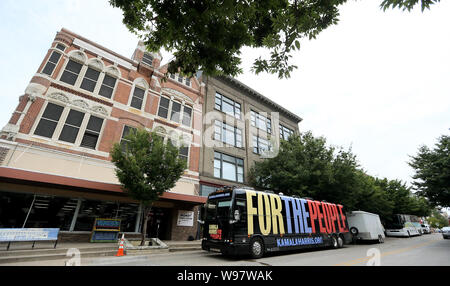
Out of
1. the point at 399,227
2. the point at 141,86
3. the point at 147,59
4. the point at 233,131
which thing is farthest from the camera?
the point at 399,227

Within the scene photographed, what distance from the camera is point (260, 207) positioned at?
10.3m

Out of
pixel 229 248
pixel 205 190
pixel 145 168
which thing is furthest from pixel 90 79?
pixel 229 248

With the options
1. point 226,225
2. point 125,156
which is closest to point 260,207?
point 226,225

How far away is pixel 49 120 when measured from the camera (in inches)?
494

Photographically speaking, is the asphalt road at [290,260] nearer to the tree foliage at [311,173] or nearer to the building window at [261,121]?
the tree foliage at [311,173]

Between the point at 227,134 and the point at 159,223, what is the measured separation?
1068cm

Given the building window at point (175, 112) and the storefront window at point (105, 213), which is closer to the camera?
the storefront window at point (105, 213)

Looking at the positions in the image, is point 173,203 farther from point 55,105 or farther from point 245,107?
point 245,107

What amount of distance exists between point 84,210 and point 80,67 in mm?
9811

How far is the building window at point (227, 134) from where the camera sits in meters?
20.8

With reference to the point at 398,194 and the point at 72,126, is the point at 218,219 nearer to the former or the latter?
the point at 72,126

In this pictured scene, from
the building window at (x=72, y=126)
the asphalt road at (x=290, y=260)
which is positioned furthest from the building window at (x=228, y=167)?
the building window at (x=72, y=126)

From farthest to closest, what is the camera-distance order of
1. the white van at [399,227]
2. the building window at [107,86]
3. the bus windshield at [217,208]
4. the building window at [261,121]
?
the white van at [399,227] < the building window at [261,121] < the building window at [107,86] < the bus windshield at [217,208]

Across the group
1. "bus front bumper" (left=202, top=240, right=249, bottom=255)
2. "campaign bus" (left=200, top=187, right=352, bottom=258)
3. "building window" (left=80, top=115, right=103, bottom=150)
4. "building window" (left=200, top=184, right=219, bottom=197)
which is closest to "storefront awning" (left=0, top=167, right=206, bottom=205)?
"building window" (left=80, top=115, right=103, bottom=150)
